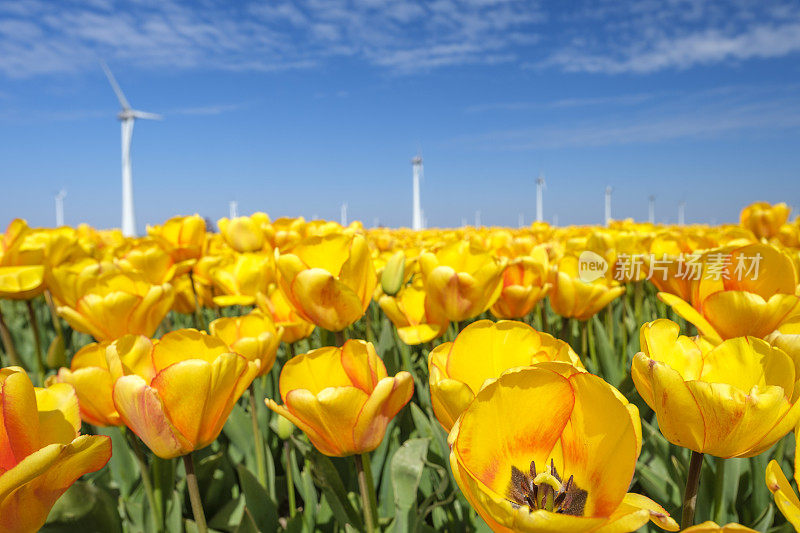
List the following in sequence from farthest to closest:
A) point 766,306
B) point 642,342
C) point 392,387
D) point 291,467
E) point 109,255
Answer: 1. point 109,255
2. point 291,467
3. point 766,306
4. point 392,387
5. point 642,342

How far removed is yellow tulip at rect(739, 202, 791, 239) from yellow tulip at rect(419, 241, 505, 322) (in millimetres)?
3166

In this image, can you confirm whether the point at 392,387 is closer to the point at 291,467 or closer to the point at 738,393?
the point at 738,393

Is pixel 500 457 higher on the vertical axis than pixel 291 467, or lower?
higher

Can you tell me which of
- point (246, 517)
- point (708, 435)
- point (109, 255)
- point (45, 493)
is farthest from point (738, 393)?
point (109, 255)

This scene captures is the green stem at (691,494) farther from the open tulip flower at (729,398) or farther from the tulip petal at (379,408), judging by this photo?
the tulip petal at (379,408)

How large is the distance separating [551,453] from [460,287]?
0.92m

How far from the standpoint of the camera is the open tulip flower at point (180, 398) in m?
1.07

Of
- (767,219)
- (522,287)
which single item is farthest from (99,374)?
(767,219)

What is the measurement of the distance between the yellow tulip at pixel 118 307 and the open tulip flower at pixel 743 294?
1.67 meters

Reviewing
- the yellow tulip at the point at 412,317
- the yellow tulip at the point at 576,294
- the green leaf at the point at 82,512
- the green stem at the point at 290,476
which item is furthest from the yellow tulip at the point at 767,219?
the green leaf at the point at 82,512

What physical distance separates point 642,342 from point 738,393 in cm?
18

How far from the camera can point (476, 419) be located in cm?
72

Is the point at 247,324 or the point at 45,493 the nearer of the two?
the point at 45,493

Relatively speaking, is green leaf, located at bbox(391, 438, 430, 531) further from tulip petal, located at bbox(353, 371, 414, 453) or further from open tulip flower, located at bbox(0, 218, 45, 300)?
open tulip flower, located at bbox(0, 218, 45, 300)
